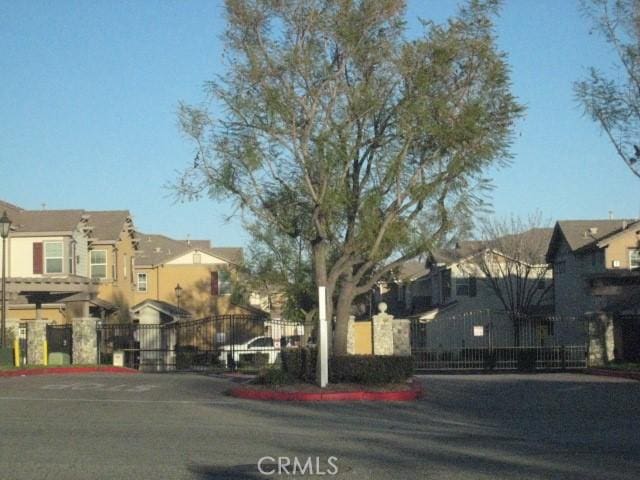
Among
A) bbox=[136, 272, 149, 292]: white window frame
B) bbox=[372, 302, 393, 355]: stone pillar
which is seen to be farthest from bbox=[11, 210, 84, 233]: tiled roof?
bbox=[372, 302, 393, 355]: stone pillar

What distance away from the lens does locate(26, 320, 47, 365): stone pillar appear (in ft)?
119

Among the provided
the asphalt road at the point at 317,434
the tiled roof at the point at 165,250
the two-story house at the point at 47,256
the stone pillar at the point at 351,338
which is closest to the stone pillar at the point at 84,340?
the stone pillar at the point at 351,338

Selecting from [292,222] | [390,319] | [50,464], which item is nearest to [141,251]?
[390,319]

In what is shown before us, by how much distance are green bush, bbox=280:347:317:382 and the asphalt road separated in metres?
1.96

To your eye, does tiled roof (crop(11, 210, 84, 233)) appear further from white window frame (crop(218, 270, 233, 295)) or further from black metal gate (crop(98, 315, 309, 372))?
white window frame (crop(218, 270, 233, 295))

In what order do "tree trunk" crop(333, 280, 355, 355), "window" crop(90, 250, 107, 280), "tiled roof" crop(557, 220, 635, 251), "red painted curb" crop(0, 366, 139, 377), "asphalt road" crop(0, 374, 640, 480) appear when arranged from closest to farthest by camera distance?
"asphalt road" crop(0, 374, 640, 480) < "tree trunk" crop(333, 280, 355, 355) < "red painted curb" crop(0, 366, 139, 377) < "tiled roof" crop(557, 220, 635, 251) < "window" crop(90, 250, 107, 280)

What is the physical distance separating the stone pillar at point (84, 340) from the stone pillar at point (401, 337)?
11162 millimetres

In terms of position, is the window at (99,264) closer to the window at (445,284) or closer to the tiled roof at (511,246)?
the tiled roof at (511,246)

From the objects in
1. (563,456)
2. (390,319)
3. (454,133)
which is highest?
(454,133)

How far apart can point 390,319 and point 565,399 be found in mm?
11402

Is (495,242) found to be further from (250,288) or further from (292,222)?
(292,222)

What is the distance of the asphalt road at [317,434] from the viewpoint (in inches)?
478

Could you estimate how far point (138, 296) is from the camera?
209 feet

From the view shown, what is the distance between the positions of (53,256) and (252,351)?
51.3 ft
